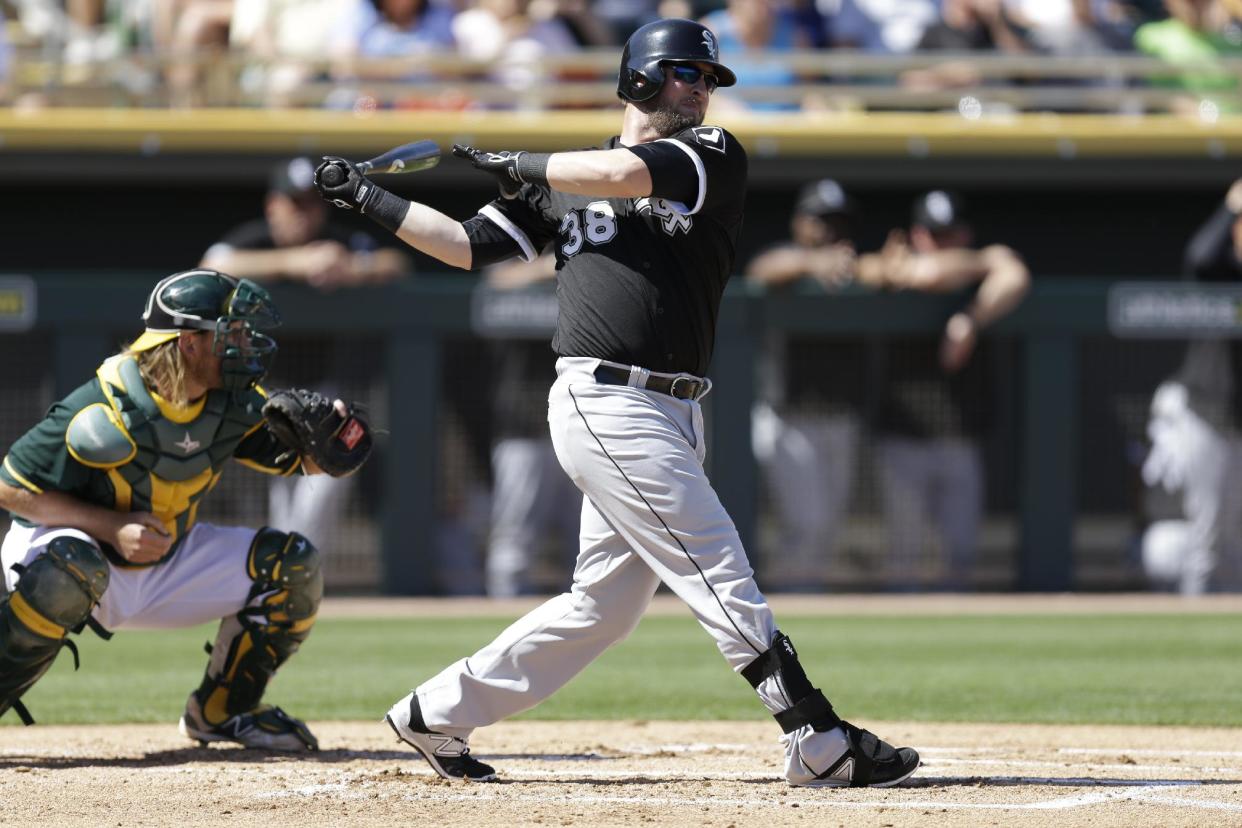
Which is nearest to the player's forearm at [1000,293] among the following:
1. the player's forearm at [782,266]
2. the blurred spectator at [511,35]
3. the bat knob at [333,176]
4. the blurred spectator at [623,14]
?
the player's forearm at [782,266]

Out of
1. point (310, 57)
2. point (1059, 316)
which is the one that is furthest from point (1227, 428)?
point (310, 57)

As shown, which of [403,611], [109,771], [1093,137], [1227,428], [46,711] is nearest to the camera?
[109,771]

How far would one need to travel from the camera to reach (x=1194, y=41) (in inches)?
508

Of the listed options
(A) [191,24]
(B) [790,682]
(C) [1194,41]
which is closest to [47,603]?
(B) [790,682]

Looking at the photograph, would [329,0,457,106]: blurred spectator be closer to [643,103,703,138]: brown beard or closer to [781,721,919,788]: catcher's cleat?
[643,103,703,138]: brown beard

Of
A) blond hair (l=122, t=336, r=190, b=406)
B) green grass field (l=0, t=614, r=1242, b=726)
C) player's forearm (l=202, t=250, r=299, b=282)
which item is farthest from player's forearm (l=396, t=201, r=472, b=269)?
player's forearm (l=202, t=250, r=299, b=282)

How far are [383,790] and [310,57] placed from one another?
800 cm

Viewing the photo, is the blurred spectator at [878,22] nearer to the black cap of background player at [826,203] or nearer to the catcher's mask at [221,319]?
the black cap of background player at [826,203]

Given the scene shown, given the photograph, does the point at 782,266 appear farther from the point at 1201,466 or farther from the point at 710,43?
the point at 710,43

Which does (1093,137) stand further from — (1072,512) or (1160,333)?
(1072,512)

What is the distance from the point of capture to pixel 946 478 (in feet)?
36.1

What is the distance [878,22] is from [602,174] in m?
9.83

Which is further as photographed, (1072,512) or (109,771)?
(1072,512)

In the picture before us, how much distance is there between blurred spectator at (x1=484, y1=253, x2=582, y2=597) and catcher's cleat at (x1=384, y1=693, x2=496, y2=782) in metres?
5.89
